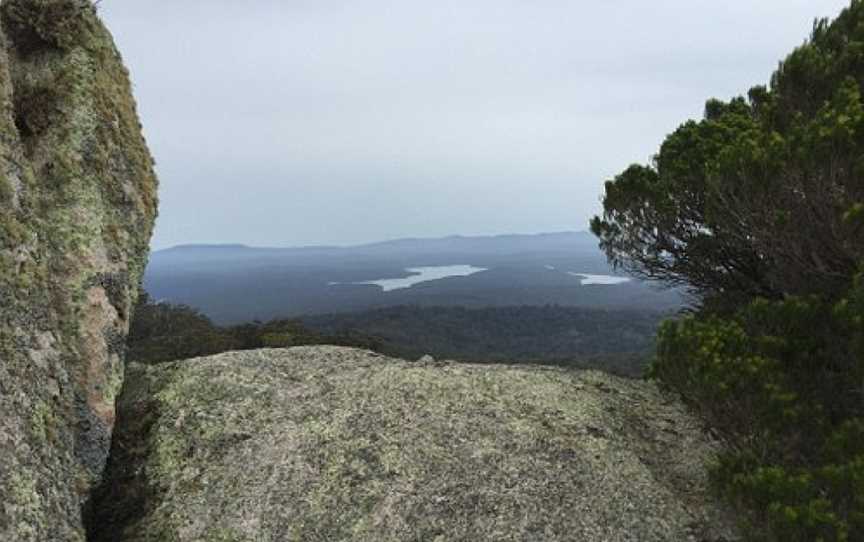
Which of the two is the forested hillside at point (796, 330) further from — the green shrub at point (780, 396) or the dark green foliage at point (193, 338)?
the dark green foliage at point (193, 338)

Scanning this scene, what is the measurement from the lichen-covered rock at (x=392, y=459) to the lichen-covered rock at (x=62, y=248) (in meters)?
1.49

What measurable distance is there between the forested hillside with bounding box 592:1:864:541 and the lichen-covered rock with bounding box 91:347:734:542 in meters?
2.13

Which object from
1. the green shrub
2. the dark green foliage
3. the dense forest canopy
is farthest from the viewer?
the dark green foliage

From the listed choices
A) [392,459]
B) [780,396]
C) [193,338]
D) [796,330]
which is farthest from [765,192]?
[193,338]

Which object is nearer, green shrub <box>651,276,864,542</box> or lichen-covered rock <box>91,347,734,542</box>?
green shrub <box>651,276,864,542</box>

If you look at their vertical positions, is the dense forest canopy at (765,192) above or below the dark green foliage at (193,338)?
above

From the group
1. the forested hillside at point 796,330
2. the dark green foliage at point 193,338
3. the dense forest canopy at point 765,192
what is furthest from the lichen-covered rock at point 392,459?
the dark green foliage at point 193,338

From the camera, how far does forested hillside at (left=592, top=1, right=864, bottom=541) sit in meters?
8.59

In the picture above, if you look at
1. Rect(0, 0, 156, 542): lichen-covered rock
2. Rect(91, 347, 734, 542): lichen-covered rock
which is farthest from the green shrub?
Rect(0, 0, 156, 542): lichen-covered rock

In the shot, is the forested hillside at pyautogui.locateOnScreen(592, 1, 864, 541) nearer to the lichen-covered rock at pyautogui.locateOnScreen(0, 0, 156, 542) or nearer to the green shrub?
the green shrub

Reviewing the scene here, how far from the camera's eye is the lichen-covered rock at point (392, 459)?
1077cm

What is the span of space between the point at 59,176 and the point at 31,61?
107 inches

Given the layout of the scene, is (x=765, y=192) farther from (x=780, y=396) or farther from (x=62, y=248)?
(x=62, y=248)

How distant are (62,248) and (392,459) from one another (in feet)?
21.7
